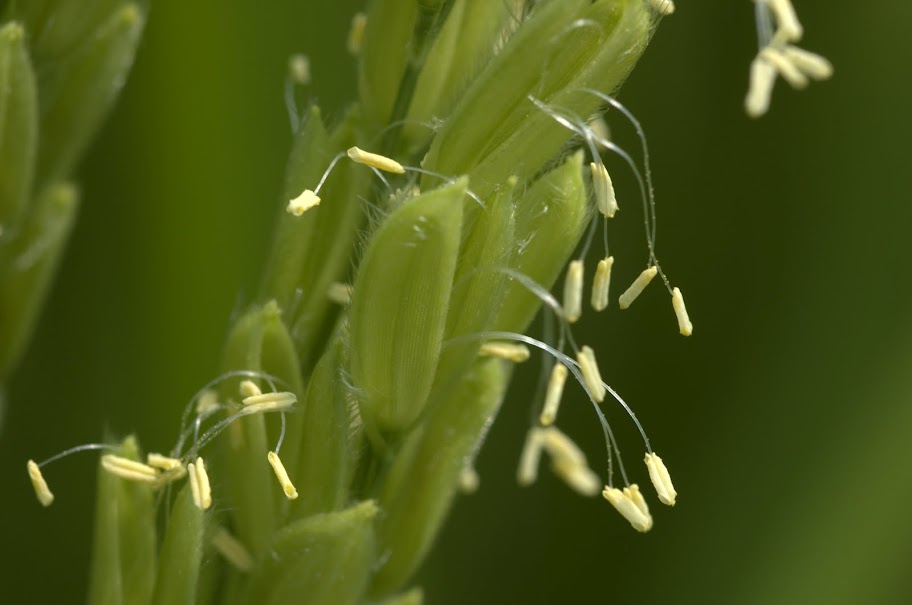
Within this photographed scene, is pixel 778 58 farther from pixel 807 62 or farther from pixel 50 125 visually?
pixel 50 125

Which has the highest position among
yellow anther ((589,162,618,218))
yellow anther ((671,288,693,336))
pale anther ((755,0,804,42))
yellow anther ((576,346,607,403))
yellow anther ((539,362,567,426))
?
pale anther ((755,0,804,42))

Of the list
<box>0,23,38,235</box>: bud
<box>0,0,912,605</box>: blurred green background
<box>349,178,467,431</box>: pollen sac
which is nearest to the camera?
<box>349,178,467,431</box>: pollen sac

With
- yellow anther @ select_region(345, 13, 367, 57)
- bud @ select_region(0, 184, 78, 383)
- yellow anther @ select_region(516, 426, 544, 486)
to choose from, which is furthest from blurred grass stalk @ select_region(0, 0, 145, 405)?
yellow anther @ select_region(516, 426, 544, 486)

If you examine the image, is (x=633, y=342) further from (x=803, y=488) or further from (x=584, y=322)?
(x=803, y=488)

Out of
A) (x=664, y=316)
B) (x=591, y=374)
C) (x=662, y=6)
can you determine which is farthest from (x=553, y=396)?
(x=664, y=316)

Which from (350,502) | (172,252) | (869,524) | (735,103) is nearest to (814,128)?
(735,103)

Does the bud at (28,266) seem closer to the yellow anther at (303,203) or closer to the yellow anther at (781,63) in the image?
the yellow anther at (303,203)

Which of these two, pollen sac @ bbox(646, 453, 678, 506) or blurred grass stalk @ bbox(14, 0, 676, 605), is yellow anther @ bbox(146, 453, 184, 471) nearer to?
blurred grass stalk @ bbox(14, 0, 676, 605)
